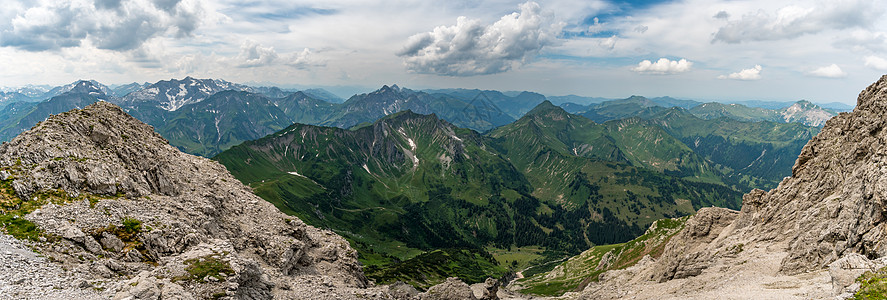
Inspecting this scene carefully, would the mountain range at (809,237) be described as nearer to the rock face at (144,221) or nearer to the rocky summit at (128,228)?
the rocky summit at (128,228)

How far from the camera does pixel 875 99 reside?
2164 inches

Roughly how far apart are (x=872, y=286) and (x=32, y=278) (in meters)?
63.2

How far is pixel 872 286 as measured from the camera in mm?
27391

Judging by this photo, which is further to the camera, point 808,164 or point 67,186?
point 808,164

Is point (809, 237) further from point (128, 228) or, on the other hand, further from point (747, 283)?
point (128, 228)

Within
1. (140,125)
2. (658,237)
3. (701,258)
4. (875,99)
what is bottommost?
(658,237)

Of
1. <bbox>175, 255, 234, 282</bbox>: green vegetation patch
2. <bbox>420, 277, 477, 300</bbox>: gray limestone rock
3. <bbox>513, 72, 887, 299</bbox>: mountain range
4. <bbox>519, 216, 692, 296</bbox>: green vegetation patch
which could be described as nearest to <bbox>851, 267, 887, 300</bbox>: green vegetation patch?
<bbox>513, 72, 887, 299</bbox>: mountain range

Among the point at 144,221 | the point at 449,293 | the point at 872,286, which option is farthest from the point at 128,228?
the point at 872,286

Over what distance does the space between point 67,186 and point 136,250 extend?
12895 millimetres

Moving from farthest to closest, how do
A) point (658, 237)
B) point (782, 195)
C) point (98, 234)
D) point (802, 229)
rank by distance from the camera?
point (658, 237), point (782, 195), point (802, 229), point (98, 234)

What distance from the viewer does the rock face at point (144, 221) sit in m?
31.2

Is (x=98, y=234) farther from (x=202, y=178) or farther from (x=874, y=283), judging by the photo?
(x=874, y=283)

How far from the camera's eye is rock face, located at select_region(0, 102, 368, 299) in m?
31.2

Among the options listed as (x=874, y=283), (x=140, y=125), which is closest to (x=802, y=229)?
(x=874, y=283)
